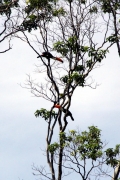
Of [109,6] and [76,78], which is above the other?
[109,6]

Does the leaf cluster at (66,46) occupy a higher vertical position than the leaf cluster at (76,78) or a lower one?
higher

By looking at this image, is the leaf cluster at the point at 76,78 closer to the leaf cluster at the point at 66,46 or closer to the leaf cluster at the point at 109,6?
the leaf cluster at the point at 66,46

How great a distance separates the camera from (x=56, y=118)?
49.4 feet

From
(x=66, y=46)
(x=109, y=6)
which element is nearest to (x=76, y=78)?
(x=66, y=46)

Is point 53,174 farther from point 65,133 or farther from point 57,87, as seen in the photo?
point 57,87

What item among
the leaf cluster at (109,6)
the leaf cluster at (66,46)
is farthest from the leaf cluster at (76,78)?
the leaf cluster at (109,6)

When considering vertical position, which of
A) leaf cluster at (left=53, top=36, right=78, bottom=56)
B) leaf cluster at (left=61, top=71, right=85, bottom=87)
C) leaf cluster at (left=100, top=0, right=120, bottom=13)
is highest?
leaf cluster at (left=100, top=0, right=120, bottom=13)

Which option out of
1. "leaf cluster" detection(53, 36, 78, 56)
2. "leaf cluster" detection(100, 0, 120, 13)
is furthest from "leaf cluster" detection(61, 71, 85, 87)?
"leaf cluster" detection(100, 0, 120, 13)

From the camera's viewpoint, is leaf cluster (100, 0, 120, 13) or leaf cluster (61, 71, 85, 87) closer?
leaf cluster (61, 71, 85, 87)

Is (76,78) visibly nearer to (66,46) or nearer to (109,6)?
(66,46)

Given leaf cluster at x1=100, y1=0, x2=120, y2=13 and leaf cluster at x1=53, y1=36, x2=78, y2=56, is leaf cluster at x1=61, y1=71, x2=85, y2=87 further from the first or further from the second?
leaf cluster at x1=100, y1=0, x2=120, y2=13

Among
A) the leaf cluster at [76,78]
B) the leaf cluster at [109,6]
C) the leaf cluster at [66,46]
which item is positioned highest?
the leaf cluster at [109,6]

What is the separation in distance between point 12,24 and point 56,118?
3.45m

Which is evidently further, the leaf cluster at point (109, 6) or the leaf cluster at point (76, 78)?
the leaf cluster at point (109, 6)
